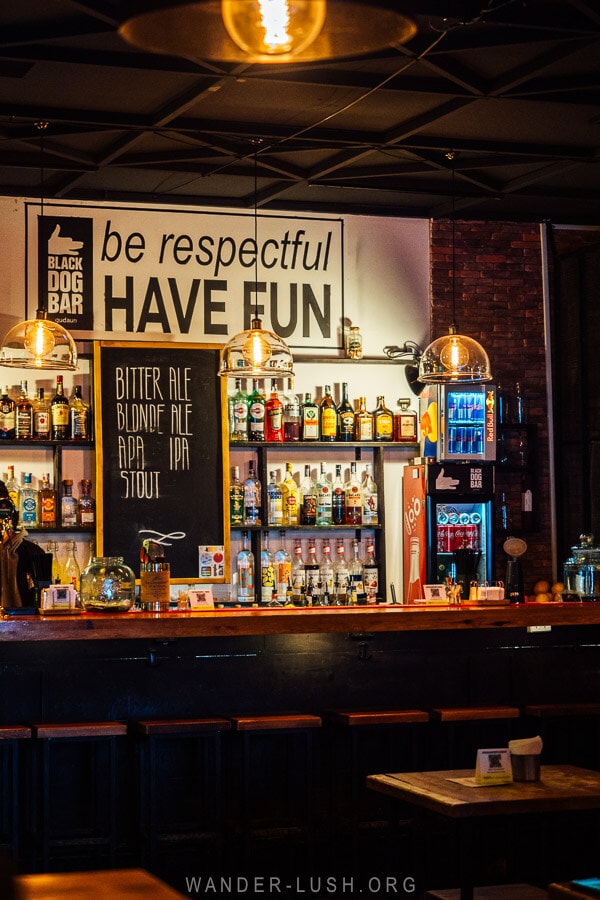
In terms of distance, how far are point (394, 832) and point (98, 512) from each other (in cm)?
364

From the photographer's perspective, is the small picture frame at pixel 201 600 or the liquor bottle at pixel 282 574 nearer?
the small picture frame at pixel 201 600

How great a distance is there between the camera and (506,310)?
9.02 metres

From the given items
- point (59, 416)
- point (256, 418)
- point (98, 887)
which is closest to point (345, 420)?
point (256, 418)

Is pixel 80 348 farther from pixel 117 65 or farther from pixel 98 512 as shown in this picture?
pixel 117 65

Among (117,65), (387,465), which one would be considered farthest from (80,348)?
(117,65)

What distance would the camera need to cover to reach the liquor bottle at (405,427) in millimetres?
8648

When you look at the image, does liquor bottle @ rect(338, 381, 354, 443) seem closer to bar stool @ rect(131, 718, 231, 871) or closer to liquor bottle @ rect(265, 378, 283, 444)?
liquor bottle @ rect(265, 378, 283, 444)

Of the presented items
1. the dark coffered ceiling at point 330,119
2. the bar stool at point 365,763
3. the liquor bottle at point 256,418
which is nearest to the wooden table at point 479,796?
the bar stool at point 365,763

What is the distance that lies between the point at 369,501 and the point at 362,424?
53 centimetres

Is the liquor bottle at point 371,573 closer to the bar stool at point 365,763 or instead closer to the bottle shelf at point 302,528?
the bottle shelf at point 302,528

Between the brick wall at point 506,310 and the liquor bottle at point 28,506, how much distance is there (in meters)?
3.01

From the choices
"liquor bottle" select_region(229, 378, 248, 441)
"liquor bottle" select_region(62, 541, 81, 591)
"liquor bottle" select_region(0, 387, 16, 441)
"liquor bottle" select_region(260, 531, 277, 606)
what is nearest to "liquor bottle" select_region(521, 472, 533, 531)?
"liquor bottle" select_region(260, 531, 277, 606)

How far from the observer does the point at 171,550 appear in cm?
830

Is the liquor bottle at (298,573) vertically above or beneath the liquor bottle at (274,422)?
beneath
